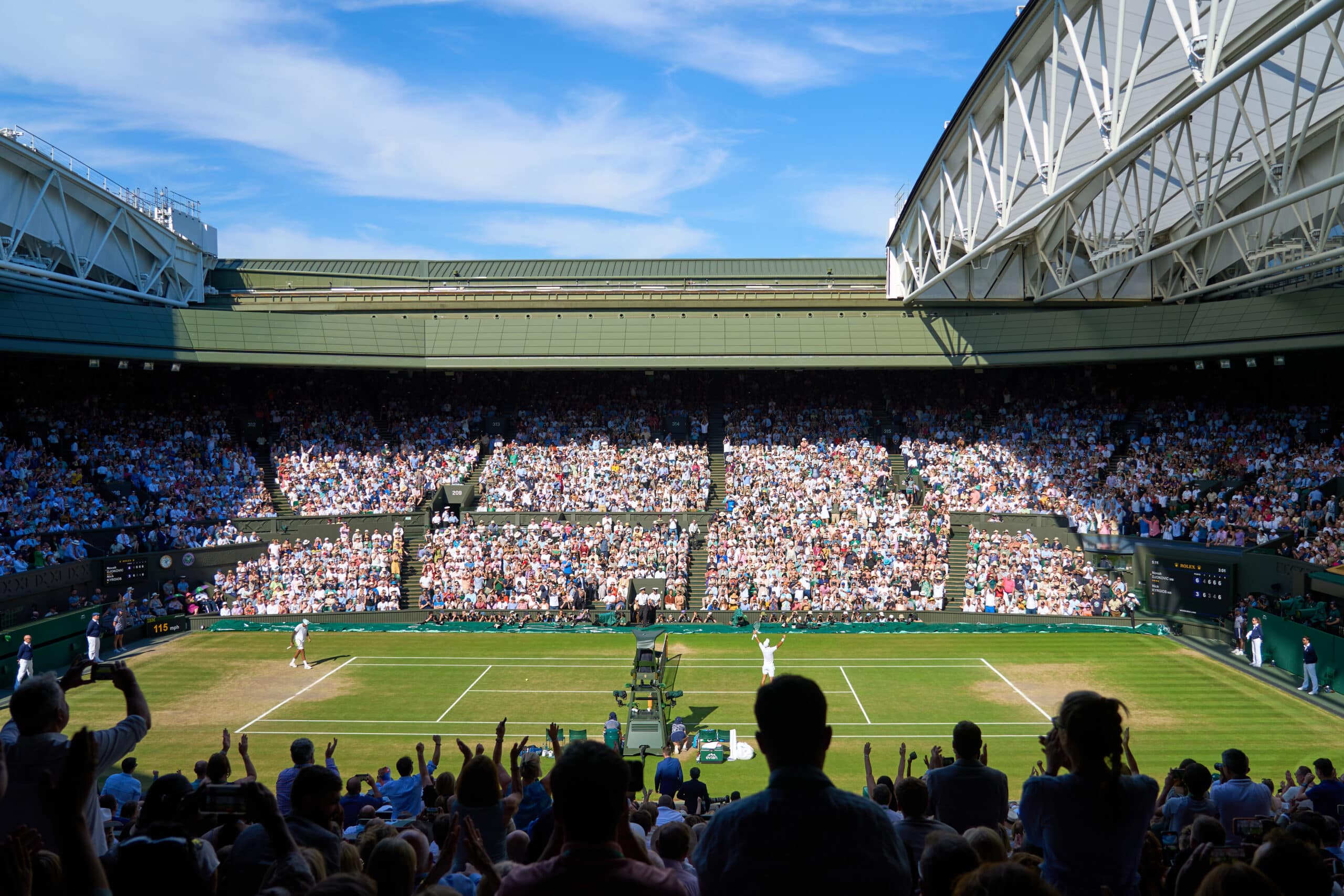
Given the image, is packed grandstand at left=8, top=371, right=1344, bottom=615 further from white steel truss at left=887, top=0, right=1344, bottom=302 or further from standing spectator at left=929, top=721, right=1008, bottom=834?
standing spectator at left=929, top=721, right=1008, bottom=834

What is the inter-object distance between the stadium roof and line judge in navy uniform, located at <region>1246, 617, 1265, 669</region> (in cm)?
2814

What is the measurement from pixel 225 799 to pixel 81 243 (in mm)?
38990

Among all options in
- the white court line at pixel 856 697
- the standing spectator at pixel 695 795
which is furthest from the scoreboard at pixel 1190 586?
the standing spectator at pixel 695 795

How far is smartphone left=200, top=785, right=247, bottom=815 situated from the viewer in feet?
19.5

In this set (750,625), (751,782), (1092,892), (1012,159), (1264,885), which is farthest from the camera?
(750,625)

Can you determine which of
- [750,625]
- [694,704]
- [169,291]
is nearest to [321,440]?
[169,291]

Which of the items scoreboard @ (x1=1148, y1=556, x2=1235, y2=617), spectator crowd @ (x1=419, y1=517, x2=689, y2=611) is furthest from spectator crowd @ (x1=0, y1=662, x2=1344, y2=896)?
spectator crowd @ (x1=419, y1=517, x2=689, y2=611)

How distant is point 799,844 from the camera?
3102 millimetres

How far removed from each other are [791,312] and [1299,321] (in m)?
20.5

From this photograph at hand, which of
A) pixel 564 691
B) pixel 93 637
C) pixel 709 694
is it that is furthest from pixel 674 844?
pixel 93 637

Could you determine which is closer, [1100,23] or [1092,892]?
[1092,892]

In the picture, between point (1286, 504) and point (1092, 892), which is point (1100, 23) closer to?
point (1092, 892)

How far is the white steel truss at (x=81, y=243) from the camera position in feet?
103

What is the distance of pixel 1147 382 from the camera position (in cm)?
4400
